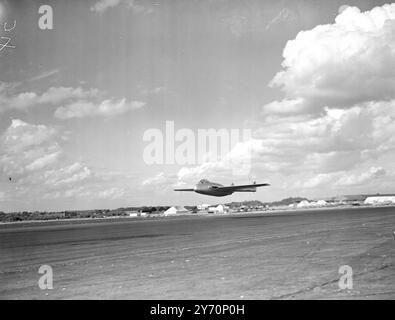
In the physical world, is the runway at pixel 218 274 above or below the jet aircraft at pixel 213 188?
below

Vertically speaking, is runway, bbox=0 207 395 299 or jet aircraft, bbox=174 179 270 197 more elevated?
jet aircraft, bbox=174 179 270 197

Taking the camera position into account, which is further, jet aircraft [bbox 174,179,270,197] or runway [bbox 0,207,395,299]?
jet aircraft [bbox 174,179,270,197]

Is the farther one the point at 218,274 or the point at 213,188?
the point at 213,188

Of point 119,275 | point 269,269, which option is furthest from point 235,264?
point 119,275

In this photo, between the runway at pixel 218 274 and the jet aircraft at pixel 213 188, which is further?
the jet aircraft at pixel 213 188

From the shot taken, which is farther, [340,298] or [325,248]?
[325,248]
